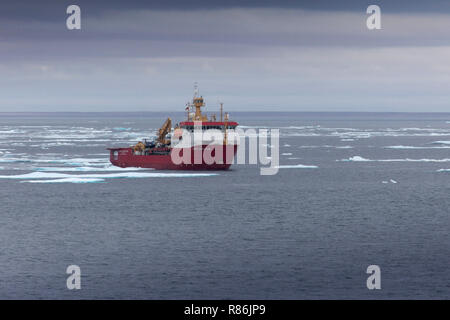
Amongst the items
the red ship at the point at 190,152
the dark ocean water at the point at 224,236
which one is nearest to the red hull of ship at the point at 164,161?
the red ship at the point at 190,152

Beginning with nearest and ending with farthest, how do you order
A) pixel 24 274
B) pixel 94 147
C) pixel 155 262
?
1. pixel 24 274
2. pixel 155 262
3. pixel 94 147

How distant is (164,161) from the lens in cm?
7019

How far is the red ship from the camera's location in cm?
6750

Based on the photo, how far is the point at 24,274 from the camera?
2631 cm

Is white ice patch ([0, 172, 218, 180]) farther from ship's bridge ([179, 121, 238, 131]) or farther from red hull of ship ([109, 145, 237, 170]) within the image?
ship's bridge ([179, 121, 238, 131])

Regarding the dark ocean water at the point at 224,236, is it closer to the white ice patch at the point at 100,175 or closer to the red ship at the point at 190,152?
the white ice patch at the point at 100,175

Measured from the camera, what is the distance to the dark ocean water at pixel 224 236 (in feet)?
81.6

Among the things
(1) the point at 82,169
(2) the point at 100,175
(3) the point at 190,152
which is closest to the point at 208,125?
(3) the point at 190,152

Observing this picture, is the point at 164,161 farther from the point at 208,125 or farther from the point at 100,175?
the point at 100,175

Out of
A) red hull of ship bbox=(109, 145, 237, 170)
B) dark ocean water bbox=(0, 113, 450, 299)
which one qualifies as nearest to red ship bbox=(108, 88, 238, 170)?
red hull of ship bbox=(109, 145, 237, 170)
